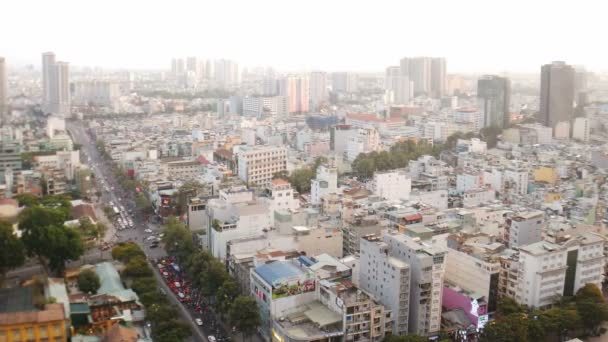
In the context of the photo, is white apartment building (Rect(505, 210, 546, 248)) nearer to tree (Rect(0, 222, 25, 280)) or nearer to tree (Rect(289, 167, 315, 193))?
tree (Rect(289, 167, 315, 193))

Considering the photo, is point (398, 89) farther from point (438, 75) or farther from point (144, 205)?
point (144, 205)

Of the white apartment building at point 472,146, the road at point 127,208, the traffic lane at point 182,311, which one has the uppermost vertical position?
the white apartment building at point 472,146

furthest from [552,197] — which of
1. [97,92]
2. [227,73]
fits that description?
[227,73]

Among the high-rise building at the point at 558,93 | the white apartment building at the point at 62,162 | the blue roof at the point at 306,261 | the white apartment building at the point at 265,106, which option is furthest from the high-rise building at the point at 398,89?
the blue roof at the point at 306,261

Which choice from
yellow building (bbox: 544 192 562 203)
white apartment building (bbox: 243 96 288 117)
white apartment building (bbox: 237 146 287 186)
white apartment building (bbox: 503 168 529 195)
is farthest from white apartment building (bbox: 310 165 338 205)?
white apartment building (bbox: 243 96 288 117)

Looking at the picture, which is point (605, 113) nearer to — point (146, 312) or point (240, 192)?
point (240, 192)

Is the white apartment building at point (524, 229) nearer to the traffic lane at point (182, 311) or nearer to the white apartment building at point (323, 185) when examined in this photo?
the white apartment building at point (323, 185)
